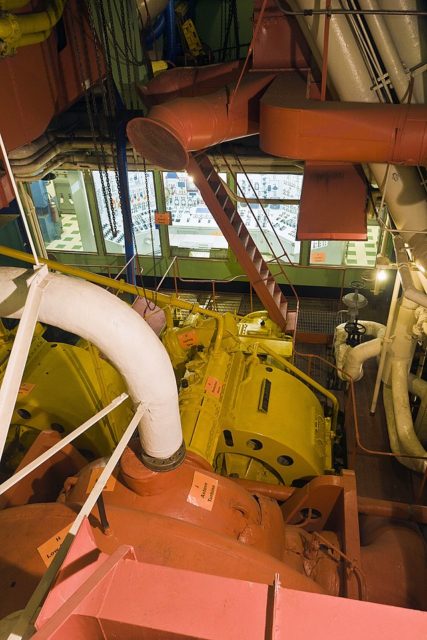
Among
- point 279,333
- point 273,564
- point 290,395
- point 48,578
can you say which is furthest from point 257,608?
point 279,333

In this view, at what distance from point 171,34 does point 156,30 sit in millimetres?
262

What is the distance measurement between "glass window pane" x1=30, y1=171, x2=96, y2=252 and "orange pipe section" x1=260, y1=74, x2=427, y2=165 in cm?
651

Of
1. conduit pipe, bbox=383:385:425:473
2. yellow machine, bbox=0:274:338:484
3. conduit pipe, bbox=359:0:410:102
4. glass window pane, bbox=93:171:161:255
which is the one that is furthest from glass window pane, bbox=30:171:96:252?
conduit pipe, bbox=383:385:425:473

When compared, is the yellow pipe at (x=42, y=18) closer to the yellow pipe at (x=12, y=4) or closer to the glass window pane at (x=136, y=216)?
the yellow pipe at (x=12, y=4)

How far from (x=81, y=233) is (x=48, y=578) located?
9516 mm

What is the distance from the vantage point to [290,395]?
5137 millimetres

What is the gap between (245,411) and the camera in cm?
471

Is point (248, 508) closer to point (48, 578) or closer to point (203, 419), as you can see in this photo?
point (203, 419)

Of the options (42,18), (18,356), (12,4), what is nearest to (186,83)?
(42,18)

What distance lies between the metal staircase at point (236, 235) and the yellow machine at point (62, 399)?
2766mm

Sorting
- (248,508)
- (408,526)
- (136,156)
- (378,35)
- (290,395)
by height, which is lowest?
(408,526)

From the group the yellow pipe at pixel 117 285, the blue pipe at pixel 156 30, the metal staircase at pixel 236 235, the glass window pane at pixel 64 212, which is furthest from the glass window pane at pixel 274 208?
the yellow pipe at pixel 117 285

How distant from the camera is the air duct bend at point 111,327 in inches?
84.3

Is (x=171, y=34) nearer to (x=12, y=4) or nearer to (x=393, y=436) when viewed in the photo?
(x=12, y=4)
